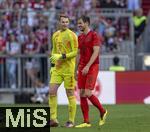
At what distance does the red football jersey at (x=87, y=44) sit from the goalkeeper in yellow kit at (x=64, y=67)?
157mm

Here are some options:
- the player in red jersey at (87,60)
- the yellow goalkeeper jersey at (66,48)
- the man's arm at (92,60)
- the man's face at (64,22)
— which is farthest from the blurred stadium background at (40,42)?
the man's face at (64,22)

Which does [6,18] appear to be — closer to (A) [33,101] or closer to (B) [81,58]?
(A) [33,101]

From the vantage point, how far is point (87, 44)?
14.0 meters

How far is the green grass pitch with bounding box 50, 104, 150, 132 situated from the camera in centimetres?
1345

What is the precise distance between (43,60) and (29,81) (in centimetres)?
89

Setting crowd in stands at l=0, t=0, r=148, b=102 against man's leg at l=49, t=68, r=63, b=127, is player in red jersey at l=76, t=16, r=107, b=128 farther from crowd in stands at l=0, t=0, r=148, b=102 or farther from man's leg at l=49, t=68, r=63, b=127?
crowd in stands at l=0, t=0, r=148, b=102

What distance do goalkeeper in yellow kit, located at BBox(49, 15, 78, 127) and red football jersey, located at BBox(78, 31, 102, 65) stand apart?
16 centimetres

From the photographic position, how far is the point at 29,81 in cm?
2564

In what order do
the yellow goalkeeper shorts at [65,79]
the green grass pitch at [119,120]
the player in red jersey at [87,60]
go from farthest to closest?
1. the yellow goalkeeper shorts at [65,79]
2. the player in red jersey at [87,60]
3. the green grass pitch at [119,120]

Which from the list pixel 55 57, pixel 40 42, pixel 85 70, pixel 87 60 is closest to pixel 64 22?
pixel 55 57

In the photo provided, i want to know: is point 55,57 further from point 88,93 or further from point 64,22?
point 88,93

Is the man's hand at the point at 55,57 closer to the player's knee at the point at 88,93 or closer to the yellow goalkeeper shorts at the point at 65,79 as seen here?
the yellow goalkeeper shorts at the point at 65,79

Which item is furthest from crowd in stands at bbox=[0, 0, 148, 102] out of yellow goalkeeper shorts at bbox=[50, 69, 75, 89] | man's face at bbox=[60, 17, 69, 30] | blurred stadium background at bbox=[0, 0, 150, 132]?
man's face at bbox=[60, 17, 69, 30]

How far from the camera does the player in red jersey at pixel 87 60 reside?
13.9m
